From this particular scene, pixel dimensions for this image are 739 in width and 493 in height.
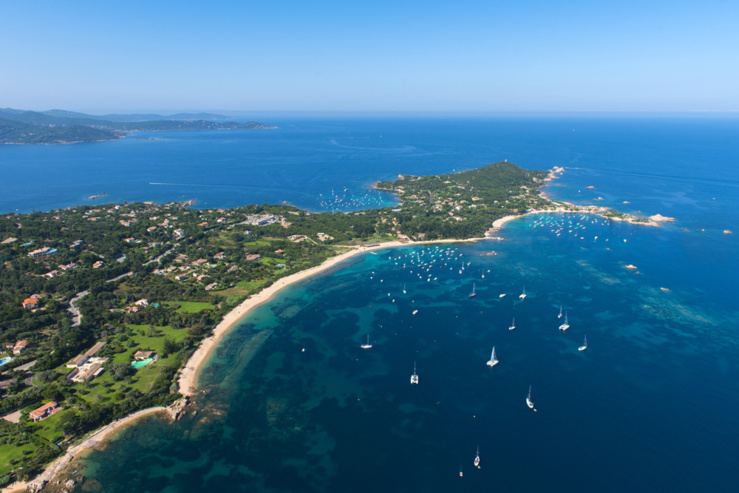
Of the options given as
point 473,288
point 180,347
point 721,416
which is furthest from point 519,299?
point 180,347

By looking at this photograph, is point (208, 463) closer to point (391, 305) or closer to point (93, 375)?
point (93, 375)

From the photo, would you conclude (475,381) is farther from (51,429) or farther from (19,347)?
(19,347)

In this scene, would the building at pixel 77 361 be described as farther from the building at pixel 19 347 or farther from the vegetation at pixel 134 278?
the building at pixel 19 347

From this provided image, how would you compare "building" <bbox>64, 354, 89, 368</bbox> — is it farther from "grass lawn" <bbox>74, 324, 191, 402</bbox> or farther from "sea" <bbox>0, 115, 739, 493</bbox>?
"sea" <bbox>0, 115, 739, 493</bbox>

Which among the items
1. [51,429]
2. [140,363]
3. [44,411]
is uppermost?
[44,411]

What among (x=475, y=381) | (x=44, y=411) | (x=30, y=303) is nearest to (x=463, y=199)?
(x=475, y=381)
